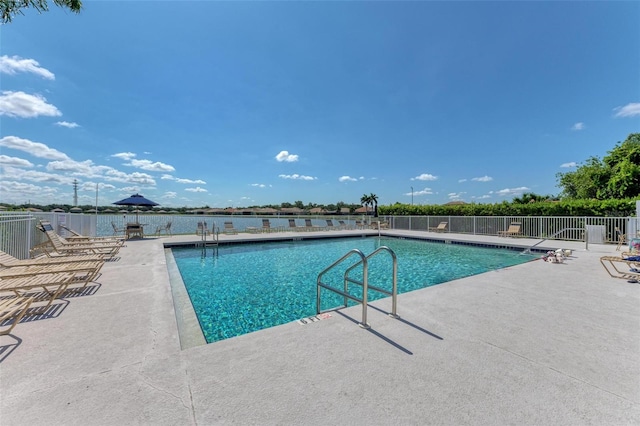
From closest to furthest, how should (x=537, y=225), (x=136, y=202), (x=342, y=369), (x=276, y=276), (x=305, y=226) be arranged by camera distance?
(x=342, y=369), (x=276, y=276), (x=136, y=202), (x=537, y=225), (x=305, y=226)

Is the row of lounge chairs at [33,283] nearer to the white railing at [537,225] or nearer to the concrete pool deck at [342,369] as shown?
the concrete pool deck at [342,369]

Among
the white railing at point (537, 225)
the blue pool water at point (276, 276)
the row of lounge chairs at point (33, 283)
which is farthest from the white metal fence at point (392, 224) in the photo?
the blue pool water at point (276, 276)

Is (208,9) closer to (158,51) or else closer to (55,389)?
(158,51)

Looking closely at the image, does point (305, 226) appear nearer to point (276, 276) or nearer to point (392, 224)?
point (392, 224)

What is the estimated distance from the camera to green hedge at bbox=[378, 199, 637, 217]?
36.8 feet

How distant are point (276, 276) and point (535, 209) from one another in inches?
578

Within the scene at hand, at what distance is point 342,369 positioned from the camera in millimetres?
2051

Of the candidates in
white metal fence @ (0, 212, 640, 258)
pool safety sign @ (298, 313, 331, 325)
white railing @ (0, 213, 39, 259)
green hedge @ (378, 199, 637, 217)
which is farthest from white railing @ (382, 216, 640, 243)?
white railing @ (0, 213, 39, 259)

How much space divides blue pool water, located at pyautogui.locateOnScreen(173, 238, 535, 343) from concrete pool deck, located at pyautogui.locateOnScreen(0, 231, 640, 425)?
4.07ft

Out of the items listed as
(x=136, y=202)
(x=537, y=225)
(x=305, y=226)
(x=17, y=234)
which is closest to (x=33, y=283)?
(x=17, y=234)

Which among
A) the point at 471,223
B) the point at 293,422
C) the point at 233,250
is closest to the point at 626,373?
the point at 293,422

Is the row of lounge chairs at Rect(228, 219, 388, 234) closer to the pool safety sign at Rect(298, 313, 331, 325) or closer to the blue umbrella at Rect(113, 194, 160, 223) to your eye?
the blue umbrella at Rect(113, 194, 160, 223)

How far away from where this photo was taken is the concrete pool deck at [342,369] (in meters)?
1.58

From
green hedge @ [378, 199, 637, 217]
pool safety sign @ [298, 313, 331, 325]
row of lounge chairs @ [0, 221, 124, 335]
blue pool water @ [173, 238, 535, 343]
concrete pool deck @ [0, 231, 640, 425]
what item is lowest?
blue pool water @ [173, 238, 535, 343]
